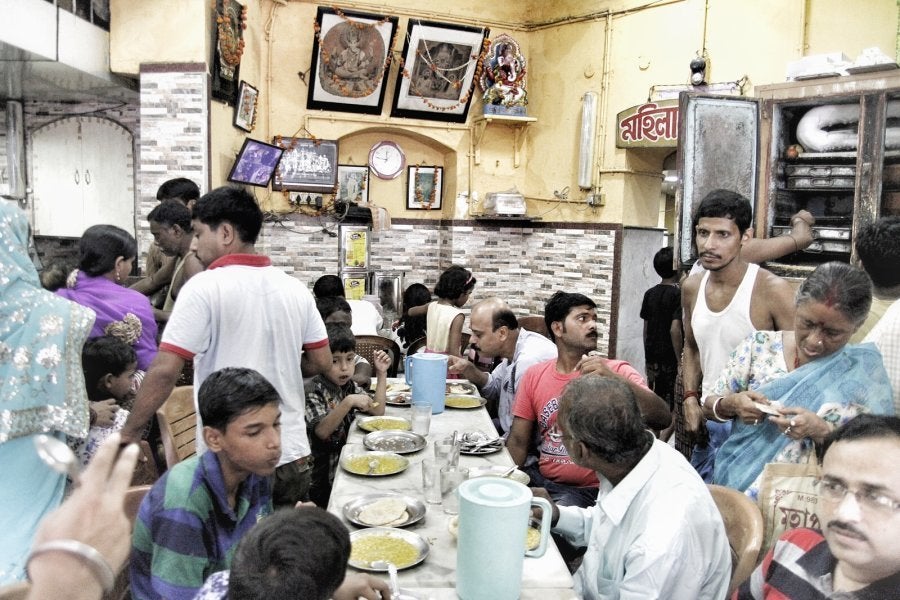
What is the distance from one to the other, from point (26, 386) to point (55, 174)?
5441 mm

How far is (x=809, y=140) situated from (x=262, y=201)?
5415 millimetres

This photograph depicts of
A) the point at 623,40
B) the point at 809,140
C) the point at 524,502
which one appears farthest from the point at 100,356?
the point at 623,40

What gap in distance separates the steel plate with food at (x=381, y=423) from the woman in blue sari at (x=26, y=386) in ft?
4.00

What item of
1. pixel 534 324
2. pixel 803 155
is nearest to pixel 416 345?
pixel 534 324

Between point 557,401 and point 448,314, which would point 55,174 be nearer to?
point 448,314

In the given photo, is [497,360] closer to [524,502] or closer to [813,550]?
[524,502]

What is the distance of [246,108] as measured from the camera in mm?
6547

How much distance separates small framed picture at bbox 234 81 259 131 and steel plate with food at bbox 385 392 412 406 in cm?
387

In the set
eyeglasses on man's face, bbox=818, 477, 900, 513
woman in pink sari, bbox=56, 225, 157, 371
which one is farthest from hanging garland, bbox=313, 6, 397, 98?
eyeglasses on man's face, bbox=818, 477, 900, 513

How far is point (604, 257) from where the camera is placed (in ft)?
24.6

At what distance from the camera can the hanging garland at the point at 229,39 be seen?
19.0ft

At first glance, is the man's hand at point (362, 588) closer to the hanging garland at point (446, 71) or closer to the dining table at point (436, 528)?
the dining table at point (436, 528)

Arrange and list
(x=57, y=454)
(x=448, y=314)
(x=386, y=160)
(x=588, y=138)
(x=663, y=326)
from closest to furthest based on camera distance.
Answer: (x=57, y=454), (x=448, y=314), (x=663, y=326), (x=588, y=138), (x=386, y=160)

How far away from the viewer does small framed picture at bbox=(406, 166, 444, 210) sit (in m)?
8.12
